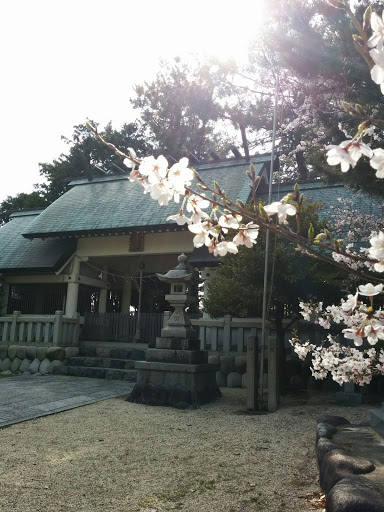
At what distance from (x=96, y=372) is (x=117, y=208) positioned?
5247 millimetres

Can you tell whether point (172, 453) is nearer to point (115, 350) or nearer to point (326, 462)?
point (326, 462)

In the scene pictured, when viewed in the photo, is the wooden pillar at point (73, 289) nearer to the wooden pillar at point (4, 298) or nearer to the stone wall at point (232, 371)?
the wooden pillar at point (4, 298)

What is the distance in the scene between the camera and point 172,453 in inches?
175

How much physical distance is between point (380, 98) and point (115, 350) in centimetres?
823

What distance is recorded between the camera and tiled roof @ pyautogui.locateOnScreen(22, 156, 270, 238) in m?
12.0

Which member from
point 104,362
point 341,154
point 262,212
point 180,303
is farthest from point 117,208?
point 341,154

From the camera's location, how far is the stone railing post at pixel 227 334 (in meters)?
9.49

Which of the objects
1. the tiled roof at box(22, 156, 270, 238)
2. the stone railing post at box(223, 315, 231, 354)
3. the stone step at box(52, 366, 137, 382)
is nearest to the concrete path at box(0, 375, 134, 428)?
the stone step at box(52, 366, 137, 382)

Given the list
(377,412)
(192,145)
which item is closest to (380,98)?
(377,412)

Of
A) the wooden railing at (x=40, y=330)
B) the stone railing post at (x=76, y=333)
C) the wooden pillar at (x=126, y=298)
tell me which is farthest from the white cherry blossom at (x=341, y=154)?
the wooden pillar at (x=126, y=298)

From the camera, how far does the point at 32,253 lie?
13703mm

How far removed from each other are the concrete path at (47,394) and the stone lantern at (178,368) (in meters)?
0.90

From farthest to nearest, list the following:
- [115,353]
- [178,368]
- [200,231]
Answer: [115,353] < [178,368] < [200,231]

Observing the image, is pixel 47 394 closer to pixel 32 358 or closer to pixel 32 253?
pixel 32 358
